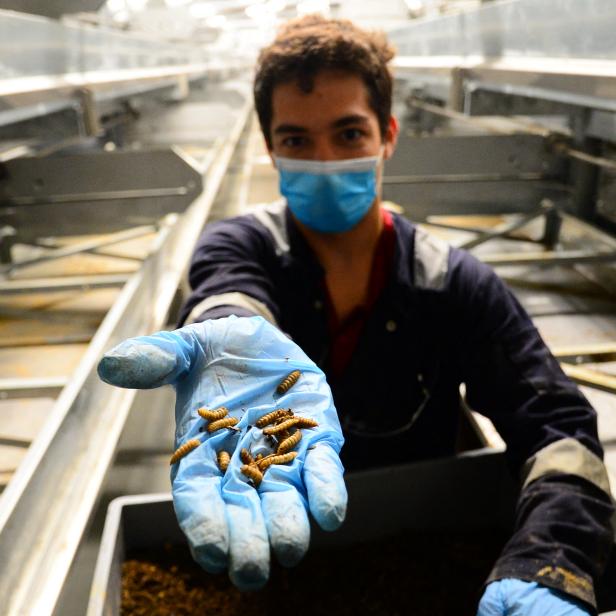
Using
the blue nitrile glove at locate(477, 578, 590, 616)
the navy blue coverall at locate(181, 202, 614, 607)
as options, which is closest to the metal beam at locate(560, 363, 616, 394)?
the navy blue coverall at locate(181, 202, 614, 607)

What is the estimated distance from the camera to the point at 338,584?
1.28 m

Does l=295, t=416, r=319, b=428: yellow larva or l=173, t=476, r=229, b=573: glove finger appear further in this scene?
l=295, t=416, r=319, b=428: yellow larva

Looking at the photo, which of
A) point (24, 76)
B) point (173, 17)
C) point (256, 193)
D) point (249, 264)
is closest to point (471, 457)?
point (249, 264)

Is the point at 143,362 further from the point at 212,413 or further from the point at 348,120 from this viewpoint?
the point at 348,120

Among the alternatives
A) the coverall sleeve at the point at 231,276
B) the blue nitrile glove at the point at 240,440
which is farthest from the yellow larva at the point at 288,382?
the coverall sleeve at the point at 231,276

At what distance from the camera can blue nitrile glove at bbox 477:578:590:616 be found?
97 centimetres

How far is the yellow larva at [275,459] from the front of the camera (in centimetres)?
71

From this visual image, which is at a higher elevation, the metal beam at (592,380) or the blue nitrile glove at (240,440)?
the blue nitrile glove at (240,440)

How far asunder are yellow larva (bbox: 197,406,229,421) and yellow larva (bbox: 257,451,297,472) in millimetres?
76

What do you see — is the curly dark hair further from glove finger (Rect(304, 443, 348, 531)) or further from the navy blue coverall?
glove finger (Rect(304, 443, 348, 531))

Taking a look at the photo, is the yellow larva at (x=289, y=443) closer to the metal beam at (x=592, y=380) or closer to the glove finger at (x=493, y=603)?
the glove finger at (x=493, y=603)

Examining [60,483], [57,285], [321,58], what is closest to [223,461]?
[60,483]

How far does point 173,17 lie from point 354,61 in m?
11.7

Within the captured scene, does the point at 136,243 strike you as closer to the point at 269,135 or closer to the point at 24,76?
the point at 24,76
